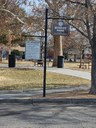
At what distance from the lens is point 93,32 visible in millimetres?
17969

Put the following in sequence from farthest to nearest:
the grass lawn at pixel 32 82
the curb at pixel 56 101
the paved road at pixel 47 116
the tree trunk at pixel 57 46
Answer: the tree trunk at pixel 57 46, the grass lawn at pixel 32 82, the curb at pixel 56 101, the paved road at pixel 47 116

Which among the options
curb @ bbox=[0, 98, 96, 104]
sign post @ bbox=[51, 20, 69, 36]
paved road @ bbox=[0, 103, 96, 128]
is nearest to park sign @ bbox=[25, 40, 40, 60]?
sign post @ bbox=[51, 20, 69, 36]

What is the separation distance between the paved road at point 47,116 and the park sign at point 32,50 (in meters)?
2.52

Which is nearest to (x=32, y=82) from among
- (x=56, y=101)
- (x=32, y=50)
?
(x=32, y=50)

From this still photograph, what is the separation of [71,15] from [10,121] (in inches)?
323

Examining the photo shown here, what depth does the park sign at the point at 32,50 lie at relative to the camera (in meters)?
17.2

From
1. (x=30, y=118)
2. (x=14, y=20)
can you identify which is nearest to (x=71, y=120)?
(x=30, y=118)

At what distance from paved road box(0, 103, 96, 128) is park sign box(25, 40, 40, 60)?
99.2 inches

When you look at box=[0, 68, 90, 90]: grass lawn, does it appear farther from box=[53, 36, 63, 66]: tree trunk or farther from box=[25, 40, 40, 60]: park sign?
box=[53, 36, 63, 66]: tree trunk

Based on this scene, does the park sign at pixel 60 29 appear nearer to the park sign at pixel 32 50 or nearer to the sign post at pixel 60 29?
the sign post at pixel 60 29

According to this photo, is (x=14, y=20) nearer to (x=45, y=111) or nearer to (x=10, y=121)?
(x=45, y=111)

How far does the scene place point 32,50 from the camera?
56.5ft

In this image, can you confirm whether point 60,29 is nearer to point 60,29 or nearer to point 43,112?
point 60,29

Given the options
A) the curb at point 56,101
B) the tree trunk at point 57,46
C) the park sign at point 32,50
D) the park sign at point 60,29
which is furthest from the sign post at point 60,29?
the tree trunk at point 57,46
